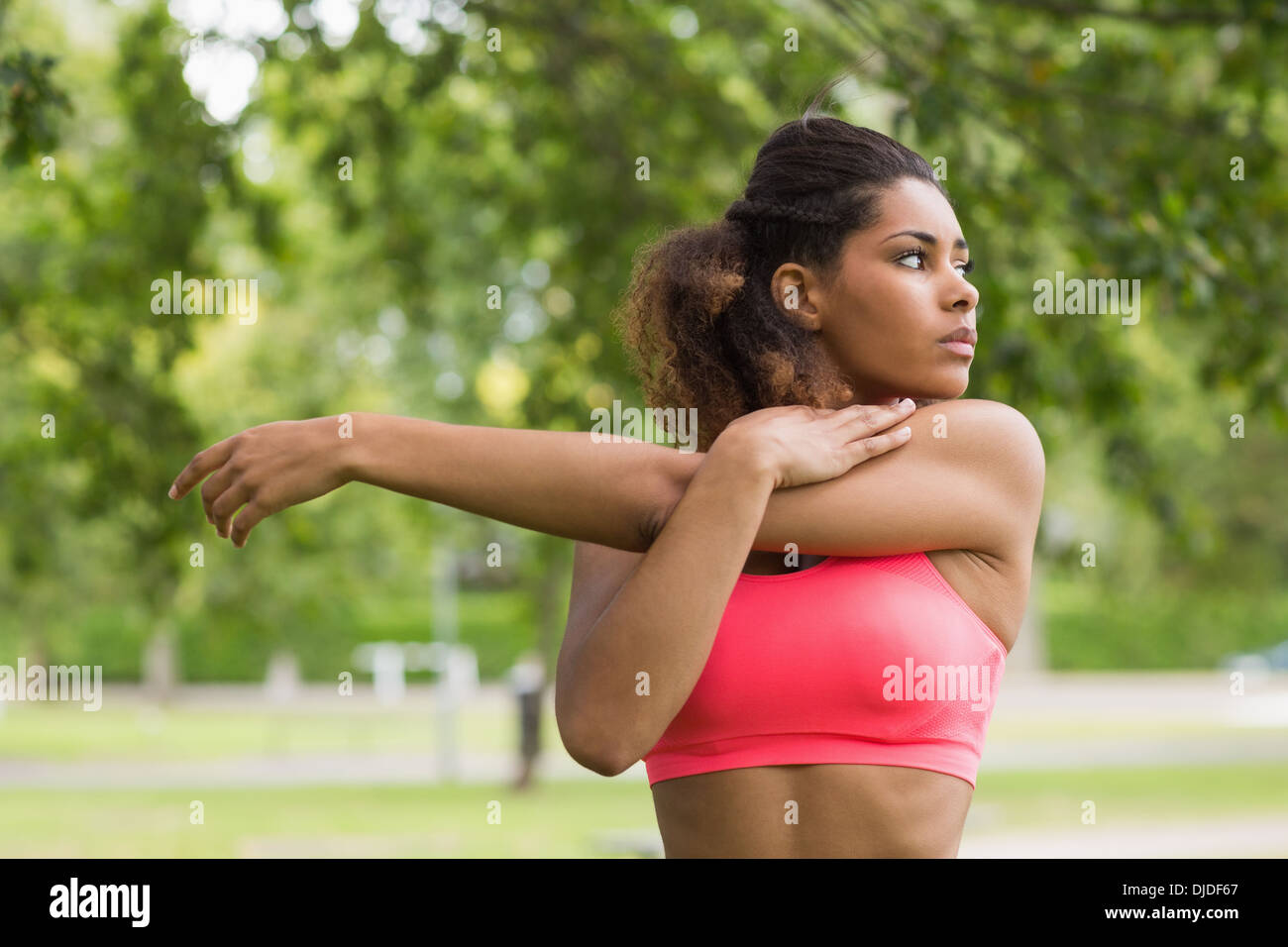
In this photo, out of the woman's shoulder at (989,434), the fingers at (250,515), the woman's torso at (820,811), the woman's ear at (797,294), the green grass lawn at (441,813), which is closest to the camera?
the fingers at (250,515)

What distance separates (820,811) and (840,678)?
0.18 meters

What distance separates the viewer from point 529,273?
12.3 metres

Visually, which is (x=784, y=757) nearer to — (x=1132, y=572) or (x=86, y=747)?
(x=86, y=747)

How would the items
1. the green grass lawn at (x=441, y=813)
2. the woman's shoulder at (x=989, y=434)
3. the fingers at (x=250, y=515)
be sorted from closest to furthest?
1. the fingers at (x=250, y=515)
2. the woman's shoulder at (x=989, y=434)
3. the green grass lawn at (x=441, y=813)

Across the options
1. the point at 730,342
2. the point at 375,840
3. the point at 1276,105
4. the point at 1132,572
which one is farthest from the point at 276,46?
the point at 1132,572

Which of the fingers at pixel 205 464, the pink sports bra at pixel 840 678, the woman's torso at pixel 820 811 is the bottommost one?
the woman's torso at pixel 820 811

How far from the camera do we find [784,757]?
1788 millimetres

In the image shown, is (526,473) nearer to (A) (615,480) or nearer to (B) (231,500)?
(A) (615,480)

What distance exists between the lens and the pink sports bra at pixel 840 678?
5.80 feet

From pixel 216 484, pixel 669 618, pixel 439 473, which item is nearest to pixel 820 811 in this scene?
pixel 669 618

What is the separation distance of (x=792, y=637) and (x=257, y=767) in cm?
1732

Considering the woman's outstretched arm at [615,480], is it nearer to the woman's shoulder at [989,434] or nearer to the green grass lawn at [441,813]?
the woman's shoulder at [989,434]

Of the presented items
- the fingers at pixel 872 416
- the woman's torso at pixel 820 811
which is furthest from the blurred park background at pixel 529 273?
the woman's torso at pixel 820 811

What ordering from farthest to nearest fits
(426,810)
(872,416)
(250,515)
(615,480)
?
(426,810) < (872,416) < (615,480) < (250,515)
